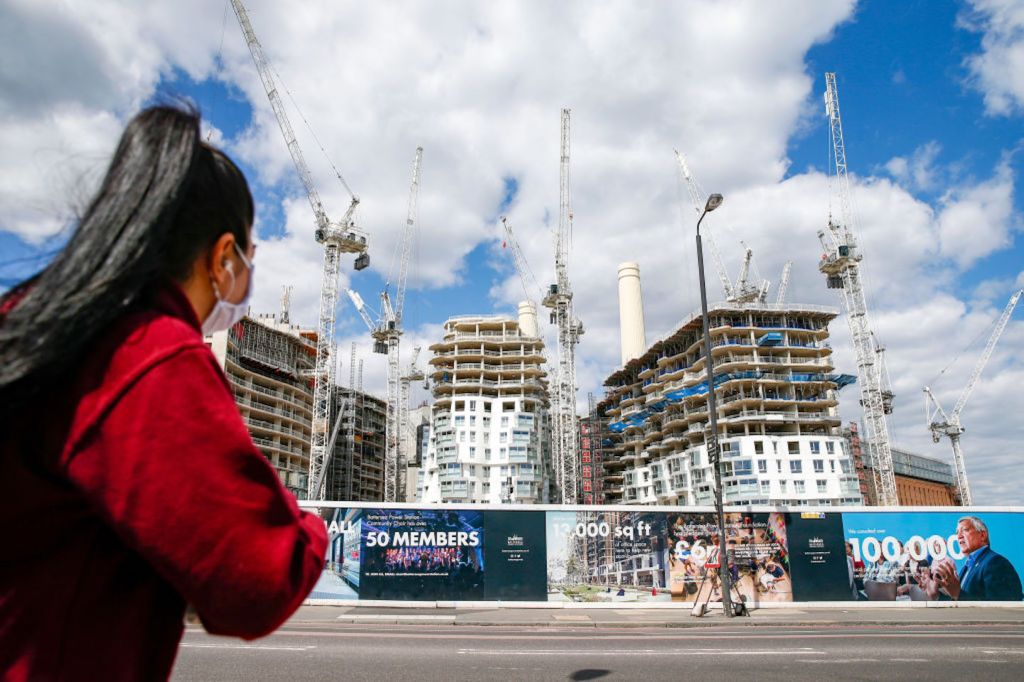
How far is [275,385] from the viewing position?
295 ft

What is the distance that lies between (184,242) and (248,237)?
0.16 metres

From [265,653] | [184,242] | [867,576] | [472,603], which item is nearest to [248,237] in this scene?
[184,242]

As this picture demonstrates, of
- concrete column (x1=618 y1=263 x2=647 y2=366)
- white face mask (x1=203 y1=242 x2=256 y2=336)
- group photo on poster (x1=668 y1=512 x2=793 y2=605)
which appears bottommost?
group photo on poster (x1=668 y1=512 x2=793 y2=605)

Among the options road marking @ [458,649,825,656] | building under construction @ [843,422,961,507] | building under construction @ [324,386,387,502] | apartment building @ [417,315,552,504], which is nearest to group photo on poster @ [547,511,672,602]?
road marking @ [458,649,825,656]

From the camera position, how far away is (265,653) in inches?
413

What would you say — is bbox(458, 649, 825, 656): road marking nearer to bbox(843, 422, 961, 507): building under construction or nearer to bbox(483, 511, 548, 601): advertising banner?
bbox(483, 511, 548, 601): advertising banner

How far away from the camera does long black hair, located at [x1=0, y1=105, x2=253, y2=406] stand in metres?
0.89

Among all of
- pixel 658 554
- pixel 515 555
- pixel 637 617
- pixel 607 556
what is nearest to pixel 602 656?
pixel 637 617

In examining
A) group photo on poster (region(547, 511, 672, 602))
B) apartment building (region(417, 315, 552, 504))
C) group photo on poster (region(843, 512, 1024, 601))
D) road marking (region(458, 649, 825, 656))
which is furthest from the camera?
apartment building (region(417, 315, 552, 504))

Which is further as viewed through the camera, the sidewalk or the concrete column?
the concrete column

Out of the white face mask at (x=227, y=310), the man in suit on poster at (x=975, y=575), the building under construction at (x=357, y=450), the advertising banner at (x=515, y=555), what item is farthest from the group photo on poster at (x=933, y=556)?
the building under construction at (x=357, y=450)

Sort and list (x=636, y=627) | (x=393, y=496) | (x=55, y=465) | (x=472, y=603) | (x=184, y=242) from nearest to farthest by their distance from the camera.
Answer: (x=55, y=465) < (x=184, y=242) < (x=636, y=627) < (x=472, y=603) < (x=393, y=496)

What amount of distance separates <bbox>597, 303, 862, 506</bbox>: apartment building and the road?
66203mm

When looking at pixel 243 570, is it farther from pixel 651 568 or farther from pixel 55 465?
pixel 651 568
